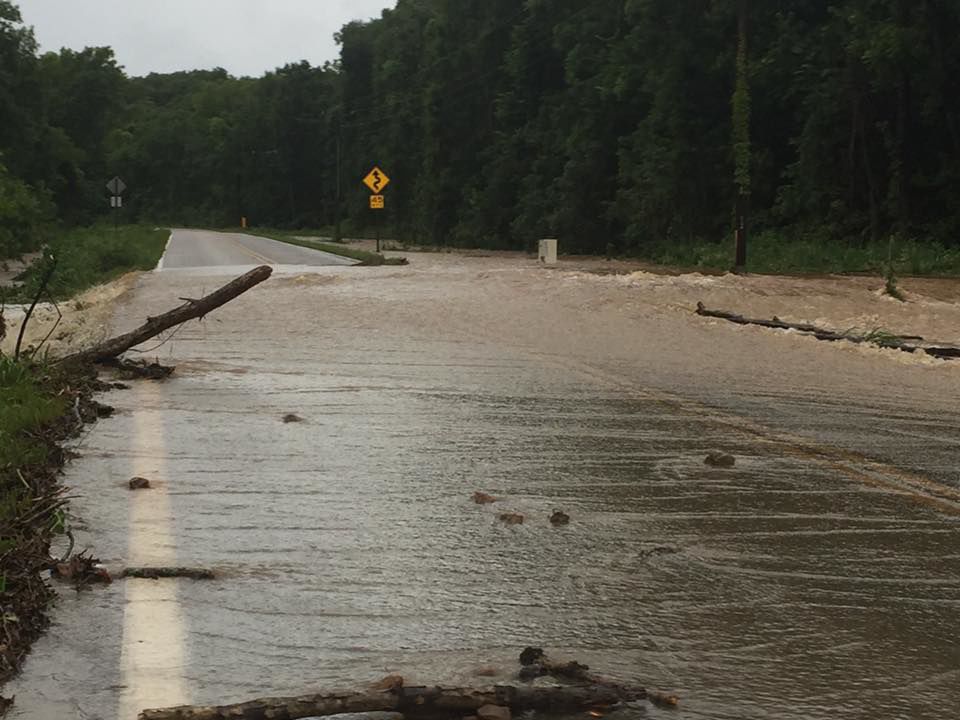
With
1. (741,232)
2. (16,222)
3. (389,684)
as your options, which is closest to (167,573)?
(389,684)

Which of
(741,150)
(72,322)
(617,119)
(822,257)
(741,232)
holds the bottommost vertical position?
(72,322)

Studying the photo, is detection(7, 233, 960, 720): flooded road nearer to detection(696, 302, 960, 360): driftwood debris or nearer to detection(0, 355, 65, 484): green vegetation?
detection(0, 355, 65, 484): green vegetation

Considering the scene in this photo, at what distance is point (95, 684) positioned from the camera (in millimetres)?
3562

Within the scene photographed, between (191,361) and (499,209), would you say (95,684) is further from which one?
(499,209)

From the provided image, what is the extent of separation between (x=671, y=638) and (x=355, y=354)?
9304 millimetres

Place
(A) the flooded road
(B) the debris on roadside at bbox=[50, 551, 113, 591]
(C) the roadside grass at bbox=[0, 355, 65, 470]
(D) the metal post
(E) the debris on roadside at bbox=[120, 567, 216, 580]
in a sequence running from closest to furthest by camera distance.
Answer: (A) the flooded road, (B) the debris on roadside at bbox=[50, 551, 113, 591], (E) the debris on roadside at bbox=[120, 567, 216, 580], (C) the roadside grass at bbox=[0, 355, 65, 470], (D) the metal post

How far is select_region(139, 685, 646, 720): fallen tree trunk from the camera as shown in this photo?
3.30 m

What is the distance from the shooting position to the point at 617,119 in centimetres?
4753

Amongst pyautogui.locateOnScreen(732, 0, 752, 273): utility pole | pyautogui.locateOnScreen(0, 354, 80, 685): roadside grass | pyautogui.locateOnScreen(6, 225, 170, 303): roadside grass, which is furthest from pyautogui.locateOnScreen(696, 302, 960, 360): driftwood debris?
pyautogui.locateOnScreen(732, 0, 752, 273): utility pole

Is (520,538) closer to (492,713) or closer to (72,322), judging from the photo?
(492,713)

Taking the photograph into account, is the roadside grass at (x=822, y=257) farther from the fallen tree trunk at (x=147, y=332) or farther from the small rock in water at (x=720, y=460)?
the small rock in water at (x=720, y=460)

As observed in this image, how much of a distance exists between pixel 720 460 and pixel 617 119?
41871 millimetres

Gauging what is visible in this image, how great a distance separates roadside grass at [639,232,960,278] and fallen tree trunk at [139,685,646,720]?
22291 mm

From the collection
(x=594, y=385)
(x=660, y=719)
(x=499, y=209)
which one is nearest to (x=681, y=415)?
(x=594, y=385)
